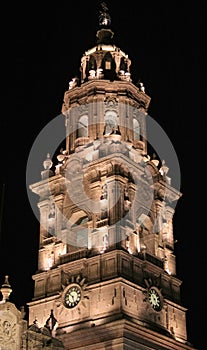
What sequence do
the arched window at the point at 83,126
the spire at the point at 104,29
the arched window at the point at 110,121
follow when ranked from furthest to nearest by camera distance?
the spire at the point at 104,29
the arched window at the point at 83,126
the arched window at the point at 110,121

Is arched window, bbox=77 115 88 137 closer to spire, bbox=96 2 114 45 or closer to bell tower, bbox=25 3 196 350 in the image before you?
bell tower, bbox=25 3 196 350

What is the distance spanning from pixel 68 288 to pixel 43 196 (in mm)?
10701

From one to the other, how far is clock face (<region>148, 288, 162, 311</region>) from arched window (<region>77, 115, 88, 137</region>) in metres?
17.1

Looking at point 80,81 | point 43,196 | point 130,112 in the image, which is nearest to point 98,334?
point 43,196

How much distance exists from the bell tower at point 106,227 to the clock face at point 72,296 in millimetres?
83

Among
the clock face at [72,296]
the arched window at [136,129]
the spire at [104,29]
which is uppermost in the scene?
the spire at [104,29]

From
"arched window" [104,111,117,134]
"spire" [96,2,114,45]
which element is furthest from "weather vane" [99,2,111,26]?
"arched window" [104,111,117,134]

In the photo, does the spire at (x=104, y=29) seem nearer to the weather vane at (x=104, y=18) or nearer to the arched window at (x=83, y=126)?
the weather vane at (x=104, y=18)

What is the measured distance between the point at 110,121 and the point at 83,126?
2725 millimetres

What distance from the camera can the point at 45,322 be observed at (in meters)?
65.6

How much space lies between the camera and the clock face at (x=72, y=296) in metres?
65.3

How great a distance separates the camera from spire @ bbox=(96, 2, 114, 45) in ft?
265

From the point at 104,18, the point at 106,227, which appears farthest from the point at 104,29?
the point at 106,227

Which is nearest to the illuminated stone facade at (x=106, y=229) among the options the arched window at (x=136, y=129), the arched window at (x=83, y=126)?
the arched window at (x=136, y=129)
